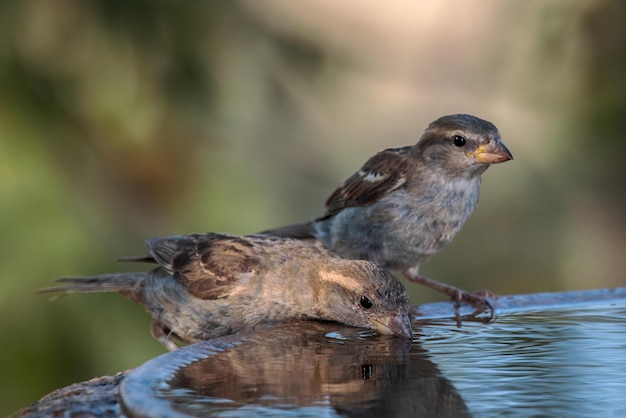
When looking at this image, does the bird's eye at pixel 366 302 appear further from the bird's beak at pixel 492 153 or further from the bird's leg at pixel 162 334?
the bird's beak at pixel 492 153

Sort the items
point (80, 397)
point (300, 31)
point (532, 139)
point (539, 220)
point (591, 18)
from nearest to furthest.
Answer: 1. point (80, 397)
2. point (300, 31)
3. point (591, 18)
4. point (539, 220)
5. point (532, 139)

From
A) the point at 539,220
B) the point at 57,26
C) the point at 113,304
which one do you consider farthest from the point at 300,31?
the point at 539,220

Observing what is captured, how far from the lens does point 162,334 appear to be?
4613 mm

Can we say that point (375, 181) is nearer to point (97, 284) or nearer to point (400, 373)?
point (97, 284)

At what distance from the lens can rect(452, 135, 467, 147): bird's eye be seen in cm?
507

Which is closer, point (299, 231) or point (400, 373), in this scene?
point (400, 373)

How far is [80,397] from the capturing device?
9.50ft

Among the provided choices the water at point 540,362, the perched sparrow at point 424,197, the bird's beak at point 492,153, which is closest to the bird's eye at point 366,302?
the water at point 540,362

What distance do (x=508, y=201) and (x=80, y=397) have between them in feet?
19.6

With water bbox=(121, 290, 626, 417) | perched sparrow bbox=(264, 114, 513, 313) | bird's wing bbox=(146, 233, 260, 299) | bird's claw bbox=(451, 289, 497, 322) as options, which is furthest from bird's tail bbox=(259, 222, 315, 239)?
water bbox=(121, 290, 626, 417)

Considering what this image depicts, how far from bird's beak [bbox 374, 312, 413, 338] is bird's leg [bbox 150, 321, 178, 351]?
114 cm

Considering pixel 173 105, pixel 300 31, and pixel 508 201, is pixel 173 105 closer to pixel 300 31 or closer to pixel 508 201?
pixel 300 31

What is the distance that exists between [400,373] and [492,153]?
2151mm

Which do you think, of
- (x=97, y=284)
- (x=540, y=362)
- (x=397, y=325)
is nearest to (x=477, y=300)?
(x=397, y=325)
